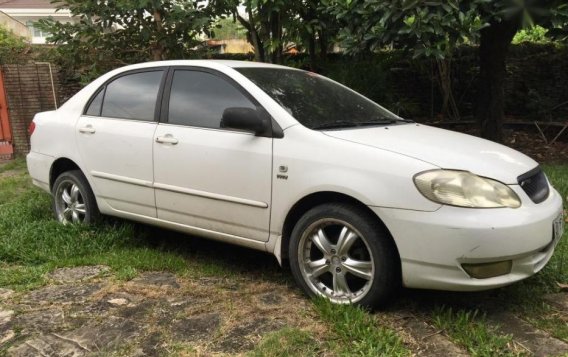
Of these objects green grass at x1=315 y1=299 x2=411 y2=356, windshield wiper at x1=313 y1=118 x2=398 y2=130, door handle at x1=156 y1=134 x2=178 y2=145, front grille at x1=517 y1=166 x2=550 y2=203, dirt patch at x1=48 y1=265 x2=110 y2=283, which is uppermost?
windshield wiper at x1=313 y1=118 x2=398 y2=130

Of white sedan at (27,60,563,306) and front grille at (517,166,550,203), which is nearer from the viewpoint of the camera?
white sedan at (27,60,563,306)

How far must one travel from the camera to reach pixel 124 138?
13.9 feet

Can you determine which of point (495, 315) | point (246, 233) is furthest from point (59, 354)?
point (495, 315)

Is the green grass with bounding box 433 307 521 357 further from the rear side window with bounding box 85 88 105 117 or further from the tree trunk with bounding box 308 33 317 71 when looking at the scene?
the tree trunk with bounding box 308 33 317 71

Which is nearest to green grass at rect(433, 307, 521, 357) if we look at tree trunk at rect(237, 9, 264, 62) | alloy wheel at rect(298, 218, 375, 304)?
alloy wheel at rect(298, 218, 375, 304)

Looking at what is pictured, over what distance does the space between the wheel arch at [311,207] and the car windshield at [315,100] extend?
474 mm

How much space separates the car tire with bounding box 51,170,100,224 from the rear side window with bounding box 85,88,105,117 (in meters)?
0.54

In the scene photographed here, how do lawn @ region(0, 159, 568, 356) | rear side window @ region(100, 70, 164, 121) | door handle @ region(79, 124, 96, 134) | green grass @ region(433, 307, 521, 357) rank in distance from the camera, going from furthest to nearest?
door handle @ region(79, 124, 96, 134)
rear side window @ region(100, 70, 164, 121)
lawn @ region(0, 159, 568, 356)
green grass @ region(433, 307, 521, 357)

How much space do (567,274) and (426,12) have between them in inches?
113

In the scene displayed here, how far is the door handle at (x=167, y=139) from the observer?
3.92 metres

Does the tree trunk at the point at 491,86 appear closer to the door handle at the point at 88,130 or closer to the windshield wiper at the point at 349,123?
the windshield wiper at the point at 349,123

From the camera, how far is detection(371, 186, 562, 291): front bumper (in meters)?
2.78

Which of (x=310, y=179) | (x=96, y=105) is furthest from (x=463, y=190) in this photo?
(x=96, y=105)

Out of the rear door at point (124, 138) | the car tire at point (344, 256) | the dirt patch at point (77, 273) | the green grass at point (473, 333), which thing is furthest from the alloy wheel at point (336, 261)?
the dirt patch at point (77, 273)
